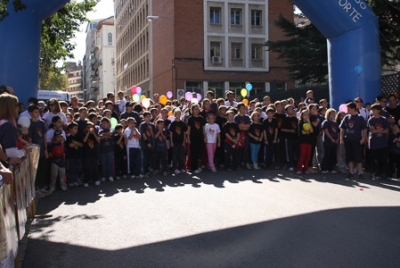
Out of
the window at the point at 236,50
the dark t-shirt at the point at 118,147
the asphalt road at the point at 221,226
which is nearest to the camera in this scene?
the asphalt road at the point at 221,226

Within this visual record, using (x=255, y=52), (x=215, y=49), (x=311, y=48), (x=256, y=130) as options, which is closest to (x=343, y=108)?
(x=256, y=130)

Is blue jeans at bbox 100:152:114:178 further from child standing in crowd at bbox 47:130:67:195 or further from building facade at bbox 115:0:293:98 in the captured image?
building facade at bbox 115:0:293:98

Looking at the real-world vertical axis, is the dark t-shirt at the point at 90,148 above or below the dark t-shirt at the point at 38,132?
below

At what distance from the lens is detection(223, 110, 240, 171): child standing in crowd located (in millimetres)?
12062

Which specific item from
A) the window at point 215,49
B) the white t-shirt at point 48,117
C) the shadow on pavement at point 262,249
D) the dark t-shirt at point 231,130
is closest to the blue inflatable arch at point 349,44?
the white t-shirt at point 48,117

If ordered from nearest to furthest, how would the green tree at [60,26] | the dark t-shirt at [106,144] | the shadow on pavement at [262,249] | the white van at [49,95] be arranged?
the shadow on pavement at [262,249] < the dark t-shirt at [106,144] < the green tree at [60,26] < the white van at [49,95]

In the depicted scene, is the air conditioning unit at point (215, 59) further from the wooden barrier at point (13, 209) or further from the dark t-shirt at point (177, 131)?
the wooden barrier at point (13, 209)

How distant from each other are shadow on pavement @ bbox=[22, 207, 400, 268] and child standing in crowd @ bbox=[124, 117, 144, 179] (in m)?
4.93

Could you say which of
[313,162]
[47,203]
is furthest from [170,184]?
[313,162]

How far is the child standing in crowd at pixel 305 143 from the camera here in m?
11.5

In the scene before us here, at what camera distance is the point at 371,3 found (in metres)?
16.8

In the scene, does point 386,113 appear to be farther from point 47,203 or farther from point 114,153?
point 47,203

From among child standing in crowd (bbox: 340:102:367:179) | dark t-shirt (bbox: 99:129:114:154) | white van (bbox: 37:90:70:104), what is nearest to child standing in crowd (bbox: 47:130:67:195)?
dark t-shirt (bbox: 99:129:114:154)

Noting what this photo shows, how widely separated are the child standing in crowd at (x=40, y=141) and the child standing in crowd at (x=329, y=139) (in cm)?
684
